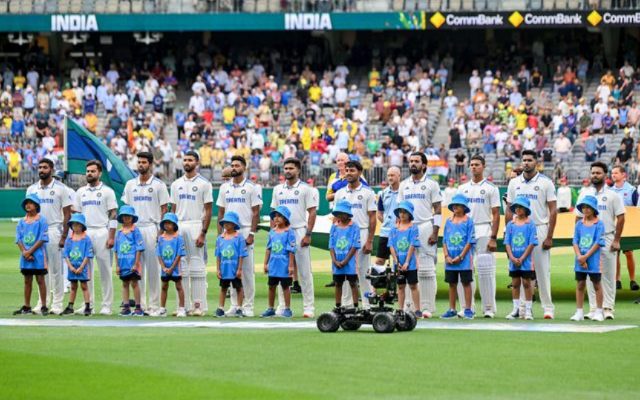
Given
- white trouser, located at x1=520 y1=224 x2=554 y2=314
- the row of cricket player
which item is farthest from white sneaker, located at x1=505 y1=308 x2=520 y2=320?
white trouser, located at x1=520 y1=224 x2=554 y2=314

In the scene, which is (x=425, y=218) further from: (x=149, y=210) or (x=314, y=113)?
(x=314, y=113)

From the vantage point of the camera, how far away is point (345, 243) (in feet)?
59.1

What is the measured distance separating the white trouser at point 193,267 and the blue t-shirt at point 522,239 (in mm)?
3887

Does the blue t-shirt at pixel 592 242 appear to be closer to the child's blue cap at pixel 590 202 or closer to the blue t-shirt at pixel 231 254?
the child's blue cap at pixel 590 202

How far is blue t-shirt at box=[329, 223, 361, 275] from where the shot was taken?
59.1 feet

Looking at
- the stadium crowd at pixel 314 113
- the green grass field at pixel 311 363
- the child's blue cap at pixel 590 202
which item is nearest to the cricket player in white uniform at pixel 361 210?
the green grass field at pixel 311 363

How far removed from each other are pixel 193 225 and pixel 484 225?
370 centimetres

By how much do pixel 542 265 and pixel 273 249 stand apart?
3.29 metres

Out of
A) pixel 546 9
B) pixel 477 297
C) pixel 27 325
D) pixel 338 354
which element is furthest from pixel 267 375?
pixel 546 9

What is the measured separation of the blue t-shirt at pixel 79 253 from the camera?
739 inches

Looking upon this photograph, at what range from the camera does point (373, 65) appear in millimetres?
50219

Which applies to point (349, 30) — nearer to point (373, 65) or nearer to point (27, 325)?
point (373, 65)

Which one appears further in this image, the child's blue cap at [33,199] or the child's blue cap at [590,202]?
the child's blue cap at [33,199]

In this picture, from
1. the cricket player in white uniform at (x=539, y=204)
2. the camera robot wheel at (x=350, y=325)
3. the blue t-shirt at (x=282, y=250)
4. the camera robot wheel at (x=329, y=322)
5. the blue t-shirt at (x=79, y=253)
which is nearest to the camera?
the camera robot wheel at (x=329, y=322)
